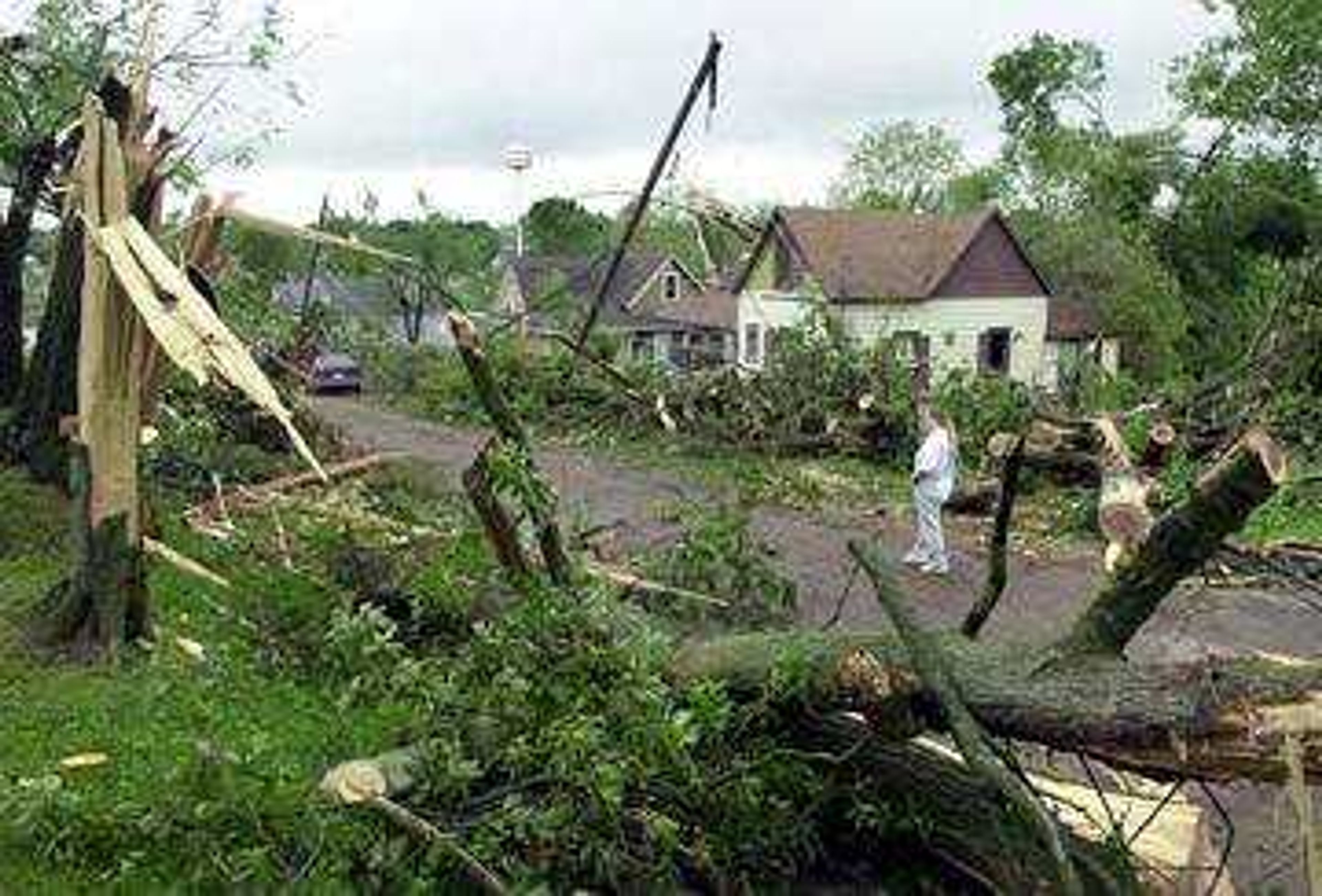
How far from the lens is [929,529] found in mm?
13547

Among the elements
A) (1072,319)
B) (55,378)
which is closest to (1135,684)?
(55,378)

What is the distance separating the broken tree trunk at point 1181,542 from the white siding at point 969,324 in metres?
26.9

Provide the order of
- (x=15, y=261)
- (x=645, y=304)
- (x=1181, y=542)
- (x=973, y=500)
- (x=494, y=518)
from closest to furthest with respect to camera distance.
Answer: (x=1181, y=542)
(x=494, y=518)
(x=15, y=261)
(x=973, y=500)
(x=645, y=304)

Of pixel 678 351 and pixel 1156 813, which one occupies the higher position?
pixel 1156 813

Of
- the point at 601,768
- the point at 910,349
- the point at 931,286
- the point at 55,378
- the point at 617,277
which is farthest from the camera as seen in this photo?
the point at 617,277

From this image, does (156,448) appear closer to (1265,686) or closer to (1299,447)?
(1265,686)

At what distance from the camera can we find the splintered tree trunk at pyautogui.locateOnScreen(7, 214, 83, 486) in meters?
10.6

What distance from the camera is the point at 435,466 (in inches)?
631

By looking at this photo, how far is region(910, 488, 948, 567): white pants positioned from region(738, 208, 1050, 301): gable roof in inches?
771

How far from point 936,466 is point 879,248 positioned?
22932 millimetres

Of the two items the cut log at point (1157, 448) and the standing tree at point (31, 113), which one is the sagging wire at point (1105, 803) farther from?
the standing tree at point (31, 113)

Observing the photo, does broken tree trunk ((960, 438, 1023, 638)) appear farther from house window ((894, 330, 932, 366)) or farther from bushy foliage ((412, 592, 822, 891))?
house window ((894, 330, 932, 366))

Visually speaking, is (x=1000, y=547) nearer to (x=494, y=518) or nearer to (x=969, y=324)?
(x=494, y=518)

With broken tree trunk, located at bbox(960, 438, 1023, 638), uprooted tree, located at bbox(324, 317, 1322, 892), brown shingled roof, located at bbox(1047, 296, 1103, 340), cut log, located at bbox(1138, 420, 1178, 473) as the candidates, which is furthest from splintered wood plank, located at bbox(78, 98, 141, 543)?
brown shingled roof, located at bbox(1047, 296, 1103, 340)
